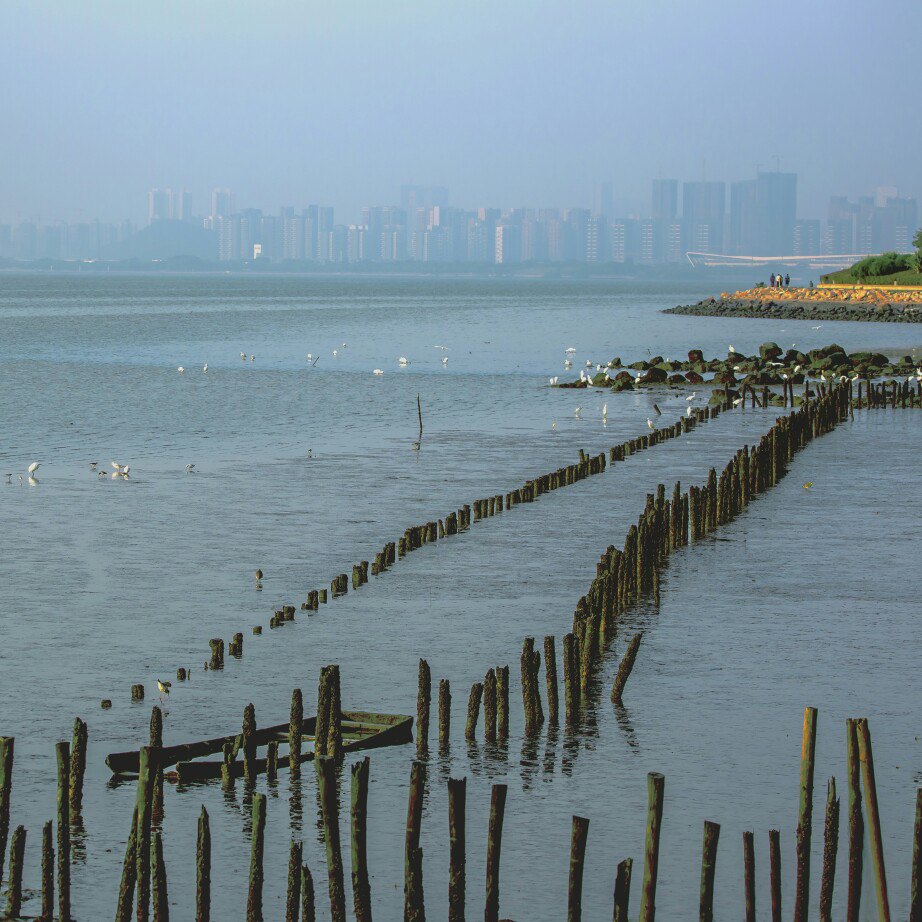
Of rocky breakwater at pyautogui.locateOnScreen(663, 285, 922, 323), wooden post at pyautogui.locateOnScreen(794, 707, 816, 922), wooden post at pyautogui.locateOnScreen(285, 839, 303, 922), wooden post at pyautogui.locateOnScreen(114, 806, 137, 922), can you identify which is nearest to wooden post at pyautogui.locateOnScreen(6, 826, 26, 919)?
wooden post at pyautogui.locateOnScreen(114, 806, 137, 922)

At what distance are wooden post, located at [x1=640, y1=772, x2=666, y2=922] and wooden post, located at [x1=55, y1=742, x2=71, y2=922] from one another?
3.62 meters

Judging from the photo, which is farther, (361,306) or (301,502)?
(361,306)

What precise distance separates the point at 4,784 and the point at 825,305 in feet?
416

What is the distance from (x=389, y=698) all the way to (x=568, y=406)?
1629 inches

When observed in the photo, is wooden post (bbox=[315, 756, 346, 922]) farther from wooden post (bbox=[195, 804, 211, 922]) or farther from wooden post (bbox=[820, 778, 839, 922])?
wooden post (bbox=[820, 778, 839, 922])

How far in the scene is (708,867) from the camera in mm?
10789

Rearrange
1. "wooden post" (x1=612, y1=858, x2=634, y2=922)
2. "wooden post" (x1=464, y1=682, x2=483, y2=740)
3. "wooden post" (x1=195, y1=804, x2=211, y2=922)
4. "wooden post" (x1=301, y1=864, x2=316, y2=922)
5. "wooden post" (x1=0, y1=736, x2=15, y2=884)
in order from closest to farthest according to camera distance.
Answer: "wooden post" (x1=612, y1=858, x2=634, y2=922), "wooden post" (x1=301, y1=864, x2=316, y2=922), "wooden post" (x1=195, y1=804, x2=211, y2=922), "wooden post" (x1=0, y1=736, x2=15, y2=884), "wooden post" (x1=464, y1=682, x2=483, y2=740)

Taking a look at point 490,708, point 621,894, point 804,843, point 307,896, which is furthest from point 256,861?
point 490,708

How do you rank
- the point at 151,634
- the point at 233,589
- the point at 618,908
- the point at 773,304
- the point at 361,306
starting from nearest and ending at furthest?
the point at 618,908 < the point at 151,634 < the point at 233,589 < the point at 773,304 < the point at 361,306

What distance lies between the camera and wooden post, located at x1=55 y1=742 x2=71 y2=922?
37.4 ft

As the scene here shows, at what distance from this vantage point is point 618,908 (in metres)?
10.3

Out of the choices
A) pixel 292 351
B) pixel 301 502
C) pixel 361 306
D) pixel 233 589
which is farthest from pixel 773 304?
pixel 233 589

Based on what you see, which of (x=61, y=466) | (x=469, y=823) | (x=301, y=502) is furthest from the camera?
(x=61, y=466)

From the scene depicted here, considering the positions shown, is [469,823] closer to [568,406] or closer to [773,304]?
[568,406]
